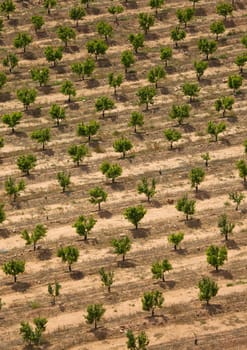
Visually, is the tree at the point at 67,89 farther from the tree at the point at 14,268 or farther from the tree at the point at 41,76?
the tree at the point at 14,268

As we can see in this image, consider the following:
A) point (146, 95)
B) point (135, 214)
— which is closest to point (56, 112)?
point (146, 95)

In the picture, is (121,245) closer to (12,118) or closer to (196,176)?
(196,176)

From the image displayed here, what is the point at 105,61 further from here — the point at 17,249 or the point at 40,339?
the point at 40,339

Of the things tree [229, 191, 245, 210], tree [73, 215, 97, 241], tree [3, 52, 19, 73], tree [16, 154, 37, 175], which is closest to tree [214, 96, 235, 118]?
tree [229, 191, 245, 210]

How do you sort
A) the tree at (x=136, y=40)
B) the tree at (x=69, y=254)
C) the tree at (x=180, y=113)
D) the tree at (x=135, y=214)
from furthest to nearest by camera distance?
the tree at (x=136, y=40) → the tree at (x=180, y=113) → the tree at (x=135, y=214) → the tree at (x=69, y=254)

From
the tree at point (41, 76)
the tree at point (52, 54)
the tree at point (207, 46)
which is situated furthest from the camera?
the tree at point (207, 46)

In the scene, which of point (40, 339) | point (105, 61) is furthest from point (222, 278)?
point (105, 61)

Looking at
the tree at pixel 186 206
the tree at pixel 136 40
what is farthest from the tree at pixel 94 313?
the tree at pixel 136 40
